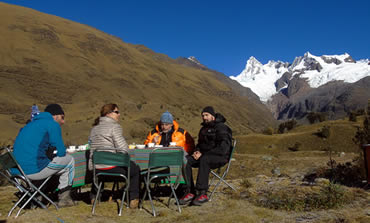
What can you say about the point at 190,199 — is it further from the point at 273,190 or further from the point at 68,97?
the point at 68,97

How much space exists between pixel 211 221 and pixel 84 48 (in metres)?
57.6

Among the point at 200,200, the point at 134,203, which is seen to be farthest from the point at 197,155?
the point at 134,203

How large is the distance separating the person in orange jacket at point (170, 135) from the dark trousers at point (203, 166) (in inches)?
14.8

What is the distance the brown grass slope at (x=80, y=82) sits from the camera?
3086 cm

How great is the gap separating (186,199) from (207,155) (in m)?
0.74

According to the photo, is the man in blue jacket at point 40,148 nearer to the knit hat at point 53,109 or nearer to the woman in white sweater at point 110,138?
the knit hat at point 53,109

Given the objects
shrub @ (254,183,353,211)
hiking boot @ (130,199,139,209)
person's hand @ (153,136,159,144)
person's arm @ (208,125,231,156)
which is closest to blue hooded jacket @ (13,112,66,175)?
hiking boot @ (130,199,139,209)

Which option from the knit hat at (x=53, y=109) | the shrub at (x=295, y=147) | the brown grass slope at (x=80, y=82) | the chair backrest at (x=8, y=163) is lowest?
the shrub at (x=295, y=147)

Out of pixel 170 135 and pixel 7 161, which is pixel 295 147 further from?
pixel 7 161

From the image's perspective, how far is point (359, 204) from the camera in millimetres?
4617

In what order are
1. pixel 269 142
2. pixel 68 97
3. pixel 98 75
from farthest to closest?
pixel 98 75, pixel 68 97, pixel 269 142

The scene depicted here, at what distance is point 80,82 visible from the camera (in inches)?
1738

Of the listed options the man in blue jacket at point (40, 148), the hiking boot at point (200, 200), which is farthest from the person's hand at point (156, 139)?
the man in blue jacket at point (40, 148)

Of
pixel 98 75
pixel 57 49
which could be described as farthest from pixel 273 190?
pixel 57 49
